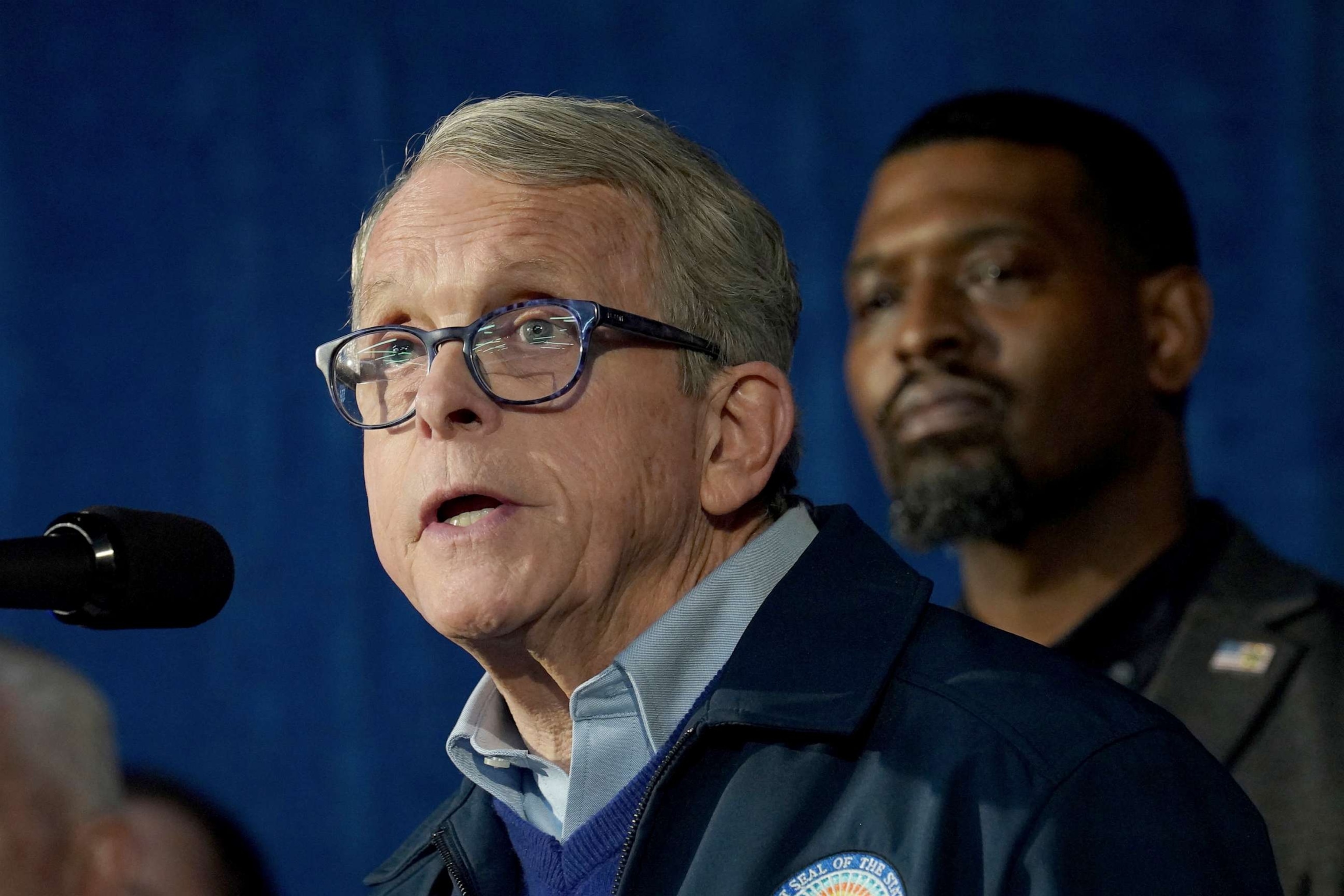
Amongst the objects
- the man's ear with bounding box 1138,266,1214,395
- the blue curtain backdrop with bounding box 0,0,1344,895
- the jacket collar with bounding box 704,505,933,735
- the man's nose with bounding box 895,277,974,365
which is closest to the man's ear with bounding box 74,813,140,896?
the blue curtain backdrop with bounding box 0,0,1344,895

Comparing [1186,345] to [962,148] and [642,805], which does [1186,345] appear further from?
[642,805]

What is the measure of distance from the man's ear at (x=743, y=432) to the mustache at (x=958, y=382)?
0.75 m

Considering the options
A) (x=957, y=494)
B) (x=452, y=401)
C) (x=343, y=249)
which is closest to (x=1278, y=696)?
(x=957, y=494)

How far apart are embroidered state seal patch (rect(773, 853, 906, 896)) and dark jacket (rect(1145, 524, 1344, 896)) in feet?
3.39

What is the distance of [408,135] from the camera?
315cm

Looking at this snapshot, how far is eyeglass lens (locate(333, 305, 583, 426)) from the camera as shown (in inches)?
70.9

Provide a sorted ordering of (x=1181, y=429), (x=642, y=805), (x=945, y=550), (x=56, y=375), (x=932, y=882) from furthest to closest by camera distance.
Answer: (x=56, y=375)
(x=945, y=550)
(x=1181, y=429)
(x=642, y=805)
(x=932, y=882)

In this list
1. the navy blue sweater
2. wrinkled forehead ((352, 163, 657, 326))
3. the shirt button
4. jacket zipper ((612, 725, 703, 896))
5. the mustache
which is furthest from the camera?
the mustache

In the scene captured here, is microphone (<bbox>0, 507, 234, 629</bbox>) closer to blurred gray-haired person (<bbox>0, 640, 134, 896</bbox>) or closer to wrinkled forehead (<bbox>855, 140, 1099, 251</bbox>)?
blurred gray-haired person (<bbox>0, 640, 134, 896</bbox>)

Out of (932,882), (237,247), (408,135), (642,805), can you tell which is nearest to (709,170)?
(642,805)

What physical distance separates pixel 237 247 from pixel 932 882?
230 centimetres

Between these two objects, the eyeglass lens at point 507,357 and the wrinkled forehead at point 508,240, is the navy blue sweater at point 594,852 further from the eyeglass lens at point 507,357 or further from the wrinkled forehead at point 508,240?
the wrinkled forehead at point 508,240

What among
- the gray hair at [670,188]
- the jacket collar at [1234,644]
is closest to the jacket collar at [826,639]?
the gray hair at [670,188]

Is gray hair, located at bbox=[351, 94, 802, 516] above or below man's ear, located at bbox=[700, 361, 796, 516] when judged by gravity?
above
